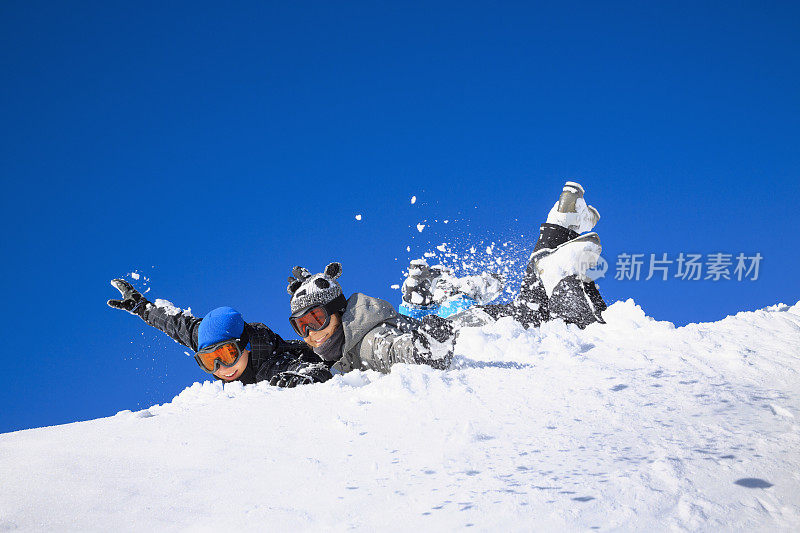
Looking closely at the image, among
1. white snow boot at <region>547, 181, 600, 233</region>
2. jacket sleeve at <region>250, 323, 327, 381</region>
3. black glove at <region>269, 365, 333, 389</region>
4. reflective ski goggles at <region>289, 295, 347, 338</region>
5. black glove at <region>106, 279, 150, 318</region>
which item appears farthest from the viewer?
white snow boot at <region>547, 181, 600, 233</region>

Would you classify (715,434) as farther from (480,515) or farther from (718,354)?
(718,354)

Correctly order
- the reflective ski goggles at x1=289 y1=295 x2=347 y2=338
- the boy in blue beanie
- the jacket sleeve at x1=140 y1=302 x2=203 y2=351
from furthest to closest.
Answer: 1. the jacket sleeve at x1=140 y1=302 x2=203 y2=351
2. the boy in blue beanie
3. the reflective ski goggles at x1=289 y1=295 x2=347 y2=338

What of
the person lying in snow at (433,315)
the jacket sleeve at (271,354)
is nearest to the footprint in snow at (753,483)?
the person lying in snow at (433,315)

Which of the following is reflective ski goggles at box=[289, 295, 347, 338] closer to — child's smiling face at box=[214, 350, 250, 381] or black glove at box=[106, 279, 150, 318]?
child's smiling face at box=[214, 350, 250, 381]

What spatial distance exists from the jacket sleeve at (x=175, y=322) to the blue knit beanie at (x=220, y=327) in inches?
24.4

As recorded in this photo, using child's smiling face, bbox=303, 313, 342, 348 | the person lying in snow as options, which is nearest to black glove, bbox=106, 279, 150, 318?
the person lying in snow

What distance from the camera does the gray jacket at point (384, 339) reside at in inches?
134

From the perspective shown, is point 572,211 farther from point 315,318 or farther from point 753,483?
point 753,483

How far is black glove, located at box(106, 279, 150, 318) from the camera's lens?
545 centimetres

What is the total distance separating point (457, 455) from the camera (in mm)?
1868

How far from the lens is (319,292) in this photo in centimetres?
424

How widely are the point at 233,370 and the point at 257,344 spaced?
0.95 feet

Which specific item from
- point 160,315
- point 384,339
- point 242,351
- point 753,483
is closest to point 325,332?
point 384,339

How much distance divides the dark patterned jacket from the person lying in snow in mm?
340
